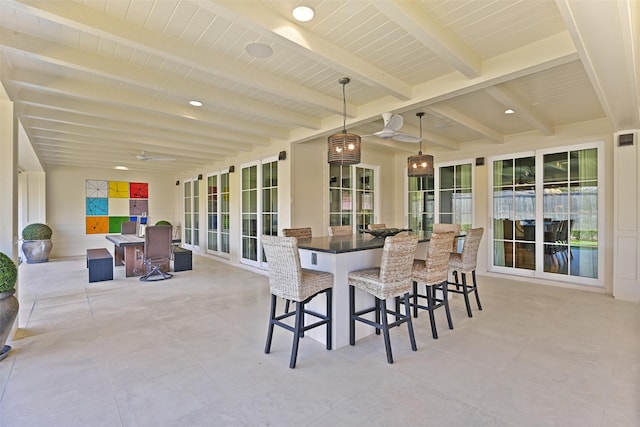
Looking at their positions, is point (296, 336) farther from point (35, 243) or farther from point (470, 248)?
point (35, 243)

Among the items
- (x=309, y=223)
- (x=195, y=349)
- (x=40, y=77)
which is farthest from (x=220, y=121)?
(x=195, y=349)

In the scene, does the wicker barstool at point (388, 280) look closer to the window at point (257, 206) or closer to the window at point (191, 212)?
the window at point (257, 206)

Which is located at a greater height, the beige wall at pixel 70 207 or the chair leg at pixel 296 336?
the beige wall at pixel 70 207

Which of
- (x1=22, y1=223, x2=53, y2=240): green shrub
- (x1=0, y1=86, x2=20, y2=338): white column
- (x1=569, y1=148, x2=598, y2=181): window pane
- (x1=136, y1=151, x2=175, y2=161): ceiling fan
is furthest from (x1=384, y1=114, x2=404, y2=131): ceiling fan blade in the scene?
(x1=22, y1=223, x2=53, y2=240): green shrub

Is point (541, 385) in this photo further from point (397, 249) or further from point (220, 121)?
point (220, 121)

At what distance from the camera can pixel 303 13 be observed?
224 cm

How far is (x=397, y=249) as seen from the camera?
8.66 ft

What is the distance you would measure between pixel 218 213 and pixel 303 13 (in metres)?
6.50

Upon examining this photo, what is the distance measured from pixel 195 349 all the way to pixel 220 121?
3.20m

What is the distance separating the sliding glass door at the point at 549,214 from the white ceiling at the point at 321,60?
2.69 feet

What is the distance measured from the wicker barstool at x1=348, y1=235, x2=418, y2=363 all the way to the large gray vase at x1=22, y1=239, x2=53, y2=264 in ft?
27.0

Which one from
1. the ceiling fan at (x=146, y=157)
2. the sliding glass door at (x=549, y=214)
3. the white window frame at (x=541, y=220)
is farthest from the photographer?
the ceiling fan at (x=146, y=157)

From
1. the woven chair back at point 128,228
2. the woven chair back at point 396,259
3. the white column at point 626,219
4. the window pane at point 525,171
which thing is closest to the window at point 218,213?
the woven chair back at point 128,228

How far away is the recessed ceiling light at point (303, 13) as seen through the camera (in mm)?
2206
